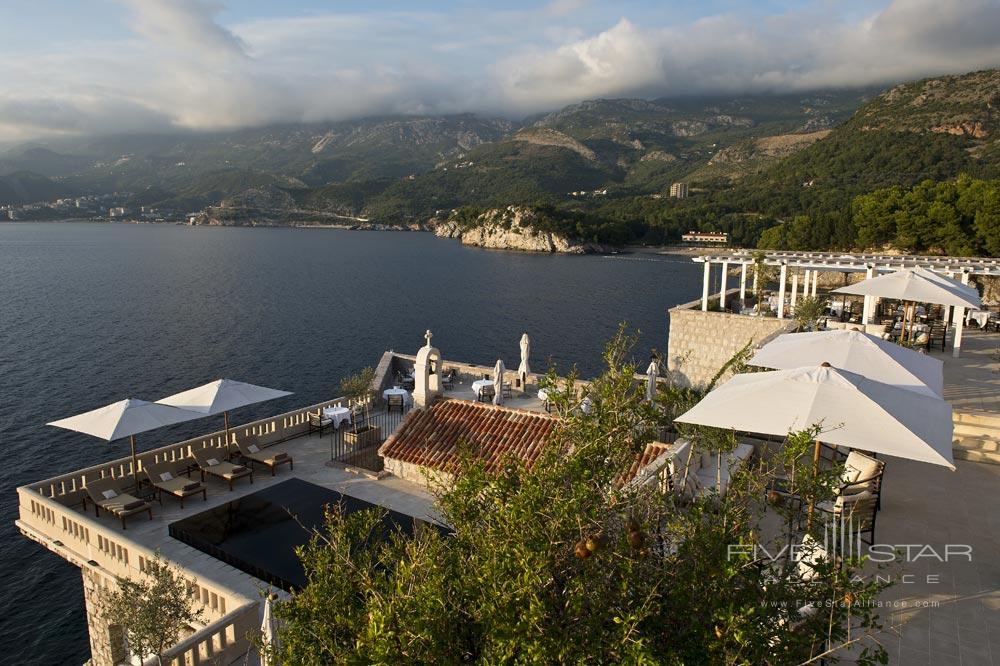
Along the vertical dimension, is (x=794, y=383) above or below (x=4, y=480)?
above

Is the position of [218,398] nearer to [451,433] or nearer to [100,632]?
[100,632]

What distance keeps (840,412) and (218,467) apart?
1163 cm

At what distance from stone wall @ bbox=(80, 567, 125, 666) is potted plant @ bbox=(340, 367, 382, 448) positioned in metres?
5.54

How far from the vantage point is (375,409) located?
59.5 feet

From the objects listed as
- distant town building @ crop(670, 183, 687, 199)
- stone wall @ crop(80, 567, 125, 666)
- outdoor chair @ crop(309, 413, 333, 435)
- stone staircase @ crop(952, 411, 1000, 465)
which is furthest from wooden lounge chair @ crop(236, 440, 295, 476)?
distant town building @ crop(670, 183, 687, 199)

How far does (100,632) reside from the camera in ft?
Answer: 33.9

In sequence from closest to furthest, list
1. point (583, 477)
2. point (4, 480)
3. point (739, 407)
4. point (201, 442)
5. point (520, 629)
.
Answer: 1. point (520, 629)
2. point (583, 477)
3. point (739, 407)
4. point (201, 442)
5. point (4, 480)

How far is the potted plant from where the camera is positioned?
47.7 ft

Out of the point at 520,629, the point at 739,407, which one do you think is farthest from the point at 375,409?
the point at 520,629

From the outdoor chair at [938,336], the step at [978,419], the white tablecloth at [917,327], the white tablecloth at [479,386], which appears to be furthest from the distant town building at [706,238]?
the step at [978,419]

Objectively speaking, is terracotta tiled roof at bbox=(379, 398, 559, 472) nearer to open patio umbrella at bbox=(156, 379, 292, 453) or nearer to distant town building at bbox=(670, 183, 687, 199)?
open patio umbrella at bbox=(156, 379, 292, 453)

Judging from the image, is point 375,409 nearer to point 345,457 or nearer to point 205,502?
point 345,457

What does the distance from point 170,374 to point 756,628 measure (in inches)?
1595

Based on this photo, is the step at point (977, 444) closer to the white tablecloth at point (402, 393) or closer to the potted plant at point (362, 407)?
the potted plant at point (362, 407)
